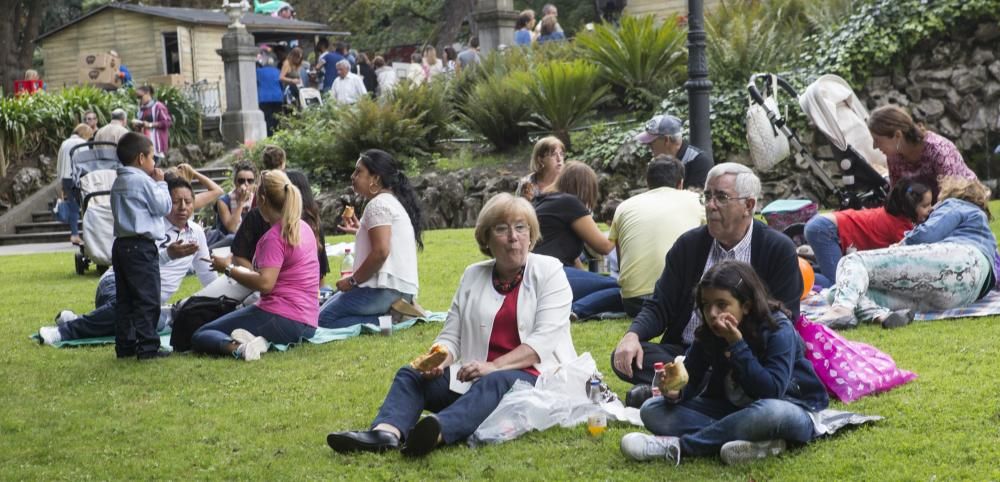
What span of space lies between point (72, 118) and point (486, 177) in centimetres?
1092

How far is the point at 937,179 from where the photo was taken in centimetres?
931

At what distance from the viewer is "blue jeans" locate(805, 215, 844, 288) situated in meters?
9.73

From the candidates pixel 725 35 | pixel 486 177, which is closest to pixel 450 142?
pixel 486 177

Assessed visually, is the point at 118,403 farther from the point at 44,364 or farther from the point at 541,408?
the point at 541,408

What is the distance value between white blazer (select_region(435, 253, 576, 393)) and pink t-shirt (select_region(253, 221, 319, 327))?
8.67 feet

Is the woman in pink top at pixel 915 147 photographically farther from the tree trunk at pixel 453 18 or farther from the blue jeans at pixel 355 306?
the tree trunk at pixel 453 18

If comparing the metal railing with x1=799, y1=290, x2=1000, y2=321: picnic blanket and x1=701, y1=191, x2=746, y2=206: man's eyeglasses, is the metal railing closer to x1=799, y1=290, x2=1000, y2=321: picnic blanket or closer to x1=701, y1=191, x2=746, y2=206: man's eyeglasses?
x1=799, y1=290, x2=1000, y2=321: picnic blanket

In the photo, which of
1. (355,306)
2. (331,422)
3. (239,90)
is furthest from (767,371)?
(239,90)

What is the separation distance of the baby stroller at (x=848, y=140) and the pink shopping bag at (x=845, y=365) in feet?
16.2

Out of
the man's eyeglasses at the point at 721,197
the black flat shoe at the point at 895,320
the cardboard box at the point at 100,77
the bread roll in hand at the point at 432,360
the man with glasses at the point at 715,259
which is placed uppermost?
the cardboard box at the point at 100,77

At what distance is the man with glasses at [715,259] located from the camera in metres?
5.93

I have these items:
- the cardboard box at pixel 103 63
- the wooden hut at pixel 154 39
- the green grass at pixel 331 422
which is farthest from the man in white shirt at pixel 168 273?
the wooden hut at pixel 154 39

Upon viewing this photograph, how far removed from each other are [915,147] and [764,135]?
379 centimetres

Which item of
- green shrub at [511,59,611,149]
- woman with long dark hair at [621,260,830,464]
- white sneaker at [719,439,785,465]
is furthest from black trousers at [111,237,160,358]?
green shrub at [511,59,611,149]
